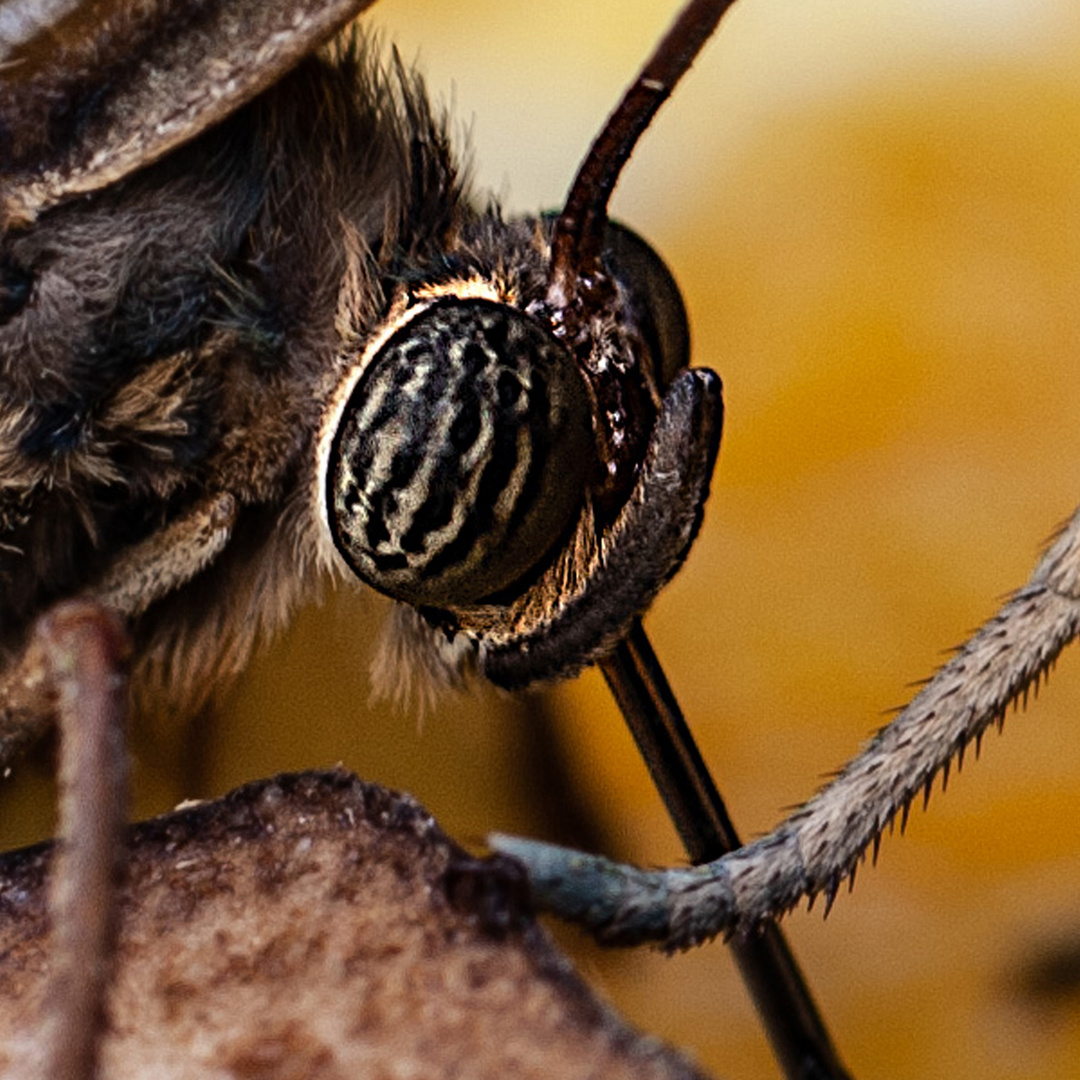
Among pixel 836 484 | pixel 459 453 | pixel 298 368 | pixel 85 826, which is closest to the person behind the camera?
pixel 85 826

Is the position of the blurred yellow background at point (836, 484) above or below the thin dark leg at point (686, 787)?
above

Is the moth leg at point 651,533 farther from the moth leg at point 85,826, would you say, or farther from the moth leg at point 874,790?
the moth leg at point 85,826

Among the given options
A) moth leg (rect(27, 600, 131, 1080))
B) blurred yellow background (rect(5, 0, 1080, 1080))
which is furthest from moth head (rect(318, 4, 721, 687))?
blurred yellow background (rect(5, 0, 1080, 1080))

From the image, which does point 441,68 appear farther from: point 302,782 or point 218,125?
point 302,782

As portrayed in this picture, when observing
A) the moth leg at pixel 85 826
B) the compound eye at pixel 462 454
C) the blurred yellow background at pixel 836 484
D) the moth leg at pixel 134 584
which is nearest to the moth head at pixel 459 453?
the compound eye at pixel 462 454

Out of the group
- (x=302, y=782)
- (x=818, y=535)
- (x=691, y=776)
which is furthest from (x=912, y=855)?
(x=302, y=782)

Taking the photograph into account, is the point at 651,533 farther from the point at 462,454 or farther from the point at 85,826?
the point at 85,826

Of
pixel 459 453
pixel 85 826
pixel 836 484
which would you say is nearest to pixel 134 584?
pixel 459 453
